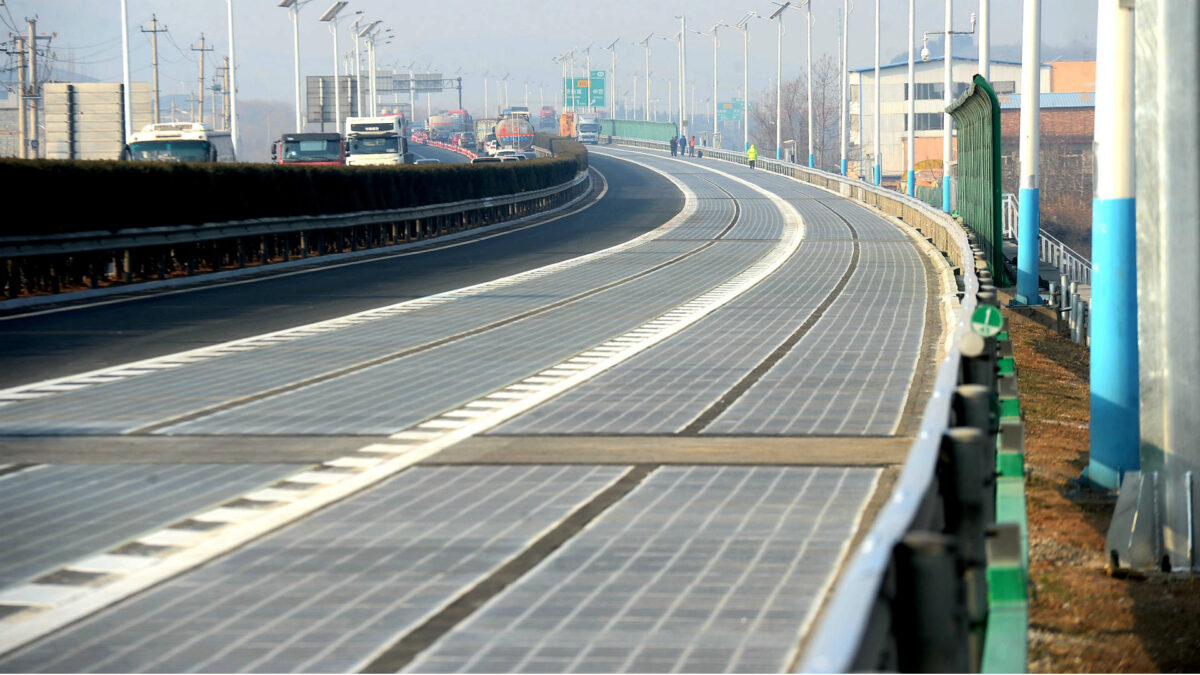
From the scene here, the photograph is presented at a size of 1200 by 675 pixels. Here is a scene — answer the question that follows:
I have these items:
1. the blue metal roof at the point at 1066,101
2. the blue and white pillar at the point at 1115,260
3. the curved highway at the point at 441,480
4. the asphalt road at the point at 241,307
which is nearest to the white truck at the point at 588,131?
the blue metal roof at the point at 1066,101

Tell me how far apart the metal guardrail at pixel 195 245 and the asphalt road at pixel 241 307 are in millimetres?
1257

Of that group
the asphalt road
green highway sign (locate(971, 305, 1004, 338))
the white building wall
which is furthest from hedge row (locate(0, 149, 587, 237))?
the white building wall

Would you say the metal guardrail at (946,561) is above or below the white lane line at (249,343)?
above

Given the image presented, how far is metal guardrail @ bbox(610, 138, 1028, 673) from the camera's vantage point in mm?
3295

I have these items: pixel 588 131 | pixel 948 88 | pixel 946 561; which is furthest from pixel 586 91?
pixel 946 561

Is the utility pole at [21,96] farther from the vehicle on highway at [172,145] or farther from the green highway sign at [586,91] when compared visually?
the green highway sign at [586,91]

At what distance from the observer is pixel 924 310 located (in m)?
22.2

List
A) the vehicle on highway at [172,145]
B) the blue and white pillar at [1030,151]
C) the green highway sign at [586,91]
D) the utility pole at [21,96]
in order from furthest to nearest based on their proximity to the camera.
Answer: the green highway sign at [586,91]
the utility pole at [21,96]
the vehicle on highway at [172,145]
the blue and white pillar at [1030,151]

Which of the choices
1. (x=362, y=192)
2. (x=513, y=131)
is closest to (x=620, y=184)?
(x=362, y=192)

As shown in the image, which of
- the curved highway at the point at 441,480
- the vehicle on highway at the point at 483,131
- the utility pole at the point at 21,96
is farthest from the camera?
the vehicle on highway at the point at 483,131

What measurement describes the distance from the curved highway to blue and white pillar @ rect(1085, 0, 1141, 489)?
4.92 feet

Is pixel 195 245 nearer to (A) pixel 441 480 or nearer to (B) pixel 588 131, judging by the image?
(A) pixel 441 480

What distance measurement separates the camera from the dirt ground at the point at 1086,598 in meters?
8.23

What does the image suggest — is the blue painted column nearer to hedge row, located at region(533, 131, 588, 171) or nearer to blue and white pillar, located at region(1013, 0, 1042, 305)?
blue and white pillar, located at region(1013, 0, 1042, 305)
